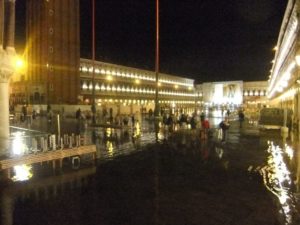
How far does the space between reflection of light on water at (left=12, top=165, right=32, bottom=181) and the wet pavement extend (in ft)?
0.73

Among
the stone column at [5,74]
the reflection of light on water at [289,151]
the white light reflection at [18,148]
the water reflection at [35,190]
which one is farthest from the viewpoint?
the reflection of light on water at [289,151]

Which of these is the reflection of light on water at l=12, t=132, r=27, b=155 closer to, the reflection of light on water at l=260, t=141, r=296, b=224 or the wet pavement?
the wet pavement

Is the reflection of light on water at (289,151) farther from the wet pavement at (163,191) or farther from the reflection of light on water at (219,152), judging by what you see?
the reflection of light on water at (219,152)

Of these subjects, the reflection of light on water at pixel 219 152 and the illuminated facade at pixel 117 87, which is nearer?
the reflection of light on water at pixel 219 152

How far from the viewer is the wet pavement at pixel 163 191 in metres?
7.66

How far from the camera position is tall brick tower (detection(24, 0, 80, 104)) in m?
59.1

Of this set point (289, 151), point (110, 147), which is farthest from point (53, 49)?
point (289, 151)

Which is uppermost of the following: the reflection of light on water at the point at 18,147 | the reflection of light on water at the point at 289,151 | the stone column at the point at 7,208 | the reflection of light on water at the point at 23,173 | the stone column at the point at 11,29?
the stone column at the point at 11,29

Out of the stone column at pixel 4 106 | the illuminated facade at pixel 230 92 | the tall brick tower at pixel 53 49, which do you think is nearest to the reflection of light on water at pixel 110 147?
the stone column at pixel 4 106

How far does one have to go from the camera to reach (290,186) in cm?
1027

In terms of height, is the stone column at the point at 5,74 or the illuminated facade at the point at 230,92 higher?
the illuminated facade at the point at 230,92

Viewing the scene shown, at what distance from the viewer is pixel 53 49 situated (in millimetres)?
59719

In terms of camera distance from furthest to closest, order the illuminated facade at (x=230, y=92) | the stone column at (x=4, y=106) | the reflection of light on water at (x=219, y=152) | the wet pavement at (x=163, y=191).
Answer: the illuminated facade at (x=230, y=92)
the reflection of light on water at (x=219, y=152)
the stone column at (x=4, y=106)
the wet pavement at (x=163, y=191)

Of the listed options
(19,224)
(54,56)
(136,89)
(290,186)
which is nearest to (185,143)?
(290,186)
